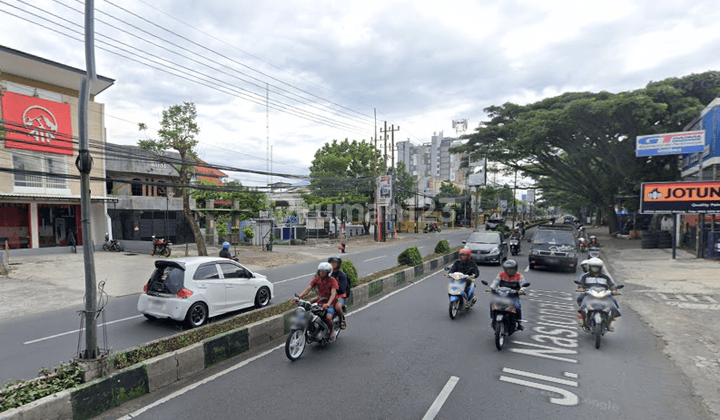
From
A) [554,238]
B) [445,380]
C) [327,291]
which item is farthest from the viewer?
[554,238]

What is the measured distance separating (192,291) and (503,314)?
6.22m

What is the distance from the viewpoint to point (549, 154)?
3170 cm

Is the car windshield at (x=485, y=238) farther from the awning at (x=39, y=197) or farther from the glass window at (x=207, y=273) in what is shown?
the awning at (x=39, y=197)

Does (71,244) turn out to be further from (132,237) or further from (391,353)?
(391,353)

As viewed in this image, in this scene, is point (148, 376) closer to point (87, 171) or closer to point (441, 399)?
point (87, 171)

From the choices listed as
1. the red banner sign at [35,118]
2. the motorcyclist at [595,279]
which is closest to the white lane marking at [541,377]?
the motorcyclist at [595,279]

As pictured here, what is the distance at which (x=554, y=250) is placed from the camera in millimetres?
15102

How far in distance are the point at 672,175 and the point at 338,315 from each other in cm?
3129

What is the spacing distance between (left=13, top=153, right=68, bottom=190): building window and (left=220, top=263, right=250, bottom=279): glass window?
741 inches

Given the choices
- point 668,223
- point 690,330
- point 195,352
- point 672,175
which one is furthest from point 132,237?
point 668,223

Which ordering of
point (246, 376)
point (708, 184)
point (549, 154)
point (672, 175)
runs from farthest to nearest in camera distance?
1. point (549, 154)
2. point (672, 175)
3. point (708, 184)
4. point (246, 376)

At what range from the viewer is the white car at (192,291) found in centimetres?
776

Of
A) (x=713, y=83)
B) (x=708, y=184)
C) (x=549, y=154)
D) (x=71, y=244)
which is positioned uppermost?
(x=713, y=83)

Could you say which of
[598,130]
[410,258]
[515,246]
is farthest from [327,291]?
[598,130]
